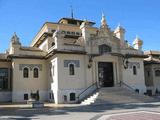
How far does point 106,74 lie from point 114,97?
5.49m

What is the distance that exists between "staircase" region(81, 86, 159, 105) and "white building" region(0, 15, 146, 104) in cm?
182

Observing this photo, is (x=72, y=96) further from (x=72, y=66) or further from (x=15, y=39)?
(x=15, y=39)

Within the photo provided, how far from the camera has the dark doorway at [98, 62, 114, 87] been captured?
105ft

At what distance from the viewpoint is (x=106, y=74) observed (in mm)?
32406

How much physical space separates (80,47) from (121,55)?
546 cm

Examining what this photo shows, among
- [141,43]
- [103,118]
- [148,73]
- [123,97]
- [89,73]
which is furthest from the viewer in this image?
[148,73]

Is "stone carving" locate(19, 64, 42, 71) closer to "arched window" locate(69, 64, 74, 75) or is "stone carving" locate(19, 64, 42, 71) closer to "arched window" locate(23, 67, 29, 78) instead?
"arched window" locate(23, 67, 29, 78)

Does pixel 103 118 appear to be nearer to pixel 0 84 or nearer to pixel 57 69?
pixel 57 69

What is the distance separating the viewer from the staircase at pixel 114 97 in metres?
26.4

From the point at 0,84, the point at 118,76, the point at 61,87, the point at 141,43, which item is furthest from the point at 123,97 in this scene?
the point at 0,84

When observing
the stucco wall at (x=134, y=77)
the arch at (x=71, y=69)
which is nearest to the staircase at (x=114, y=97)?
the stucco wall at (x=134, y=77)

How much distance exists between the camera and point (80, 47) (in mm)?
30266

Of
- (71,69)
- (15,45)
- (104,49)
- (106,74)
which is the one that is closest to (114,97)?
(106,74)

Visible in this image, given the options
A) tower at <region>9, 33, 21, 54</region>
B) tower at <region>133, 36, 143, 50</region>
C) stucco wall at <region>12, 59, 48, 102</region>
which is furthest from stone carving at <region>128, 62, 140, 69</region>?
tower at <region>9, 33, 21, 54</region>
